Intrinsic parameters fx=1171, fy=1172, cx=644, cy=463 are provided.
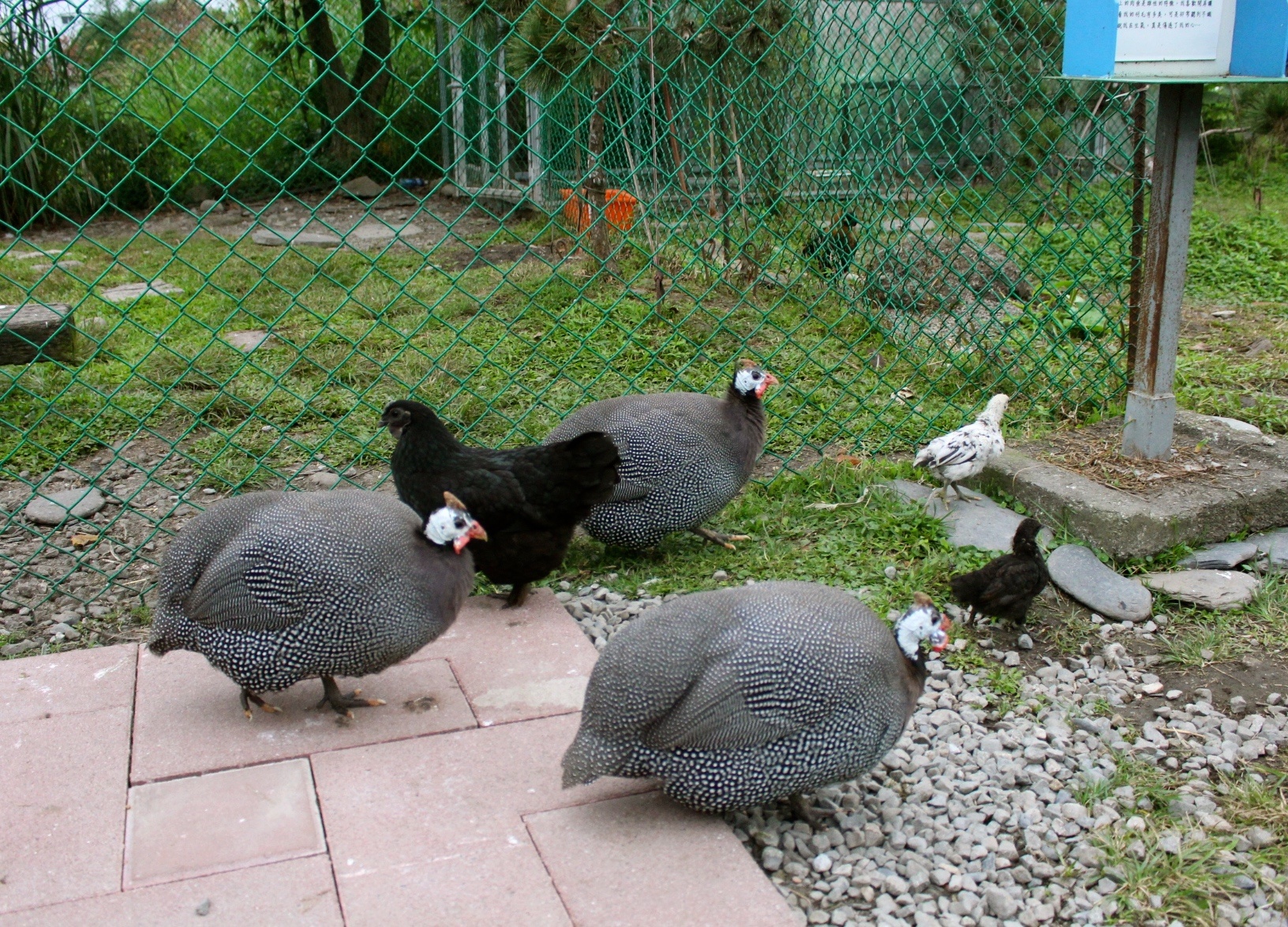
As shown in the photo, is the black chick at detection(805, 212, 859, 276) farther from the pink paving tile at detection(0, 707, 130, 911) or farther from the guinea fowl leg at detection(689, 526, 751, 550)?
the pink paving tile at detection(0, 707, 130, 911)

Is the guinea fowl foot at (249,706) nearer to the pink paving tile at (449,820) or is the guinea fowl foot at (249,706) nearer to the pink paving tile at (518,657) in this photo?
the pink paving tile at (449,820)

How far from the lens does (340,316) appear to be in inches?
290

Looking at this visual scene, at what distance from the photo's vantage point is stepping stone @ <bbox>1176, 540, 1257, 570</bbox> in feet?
14.1

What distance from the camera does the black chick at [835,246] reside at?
6281 mm

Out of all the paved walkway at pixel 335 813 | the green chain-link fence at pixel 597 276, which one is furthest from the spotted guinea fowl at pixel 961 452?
the paved walkway at pixel 335 813

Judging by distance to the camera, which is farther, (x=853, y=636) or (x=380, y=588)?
(x=380, y=588)

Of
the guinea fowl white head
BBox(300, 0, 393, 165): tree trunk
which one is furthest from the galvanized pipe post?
BBox(300, 0, 393, 165): tree trunk

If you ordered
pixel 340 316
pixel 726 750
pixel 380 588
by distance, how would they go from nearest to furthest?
pixel 726 750, pixel 380 588, pixel 340 316

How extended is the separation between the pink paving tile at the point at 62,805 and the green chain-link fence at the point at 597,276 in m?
0.94

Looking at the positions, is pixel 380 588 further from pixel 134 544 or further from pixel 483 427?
pixel 483 427

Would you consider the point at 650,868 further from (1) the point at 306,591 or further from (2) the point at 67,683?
(2) the point at 67,683

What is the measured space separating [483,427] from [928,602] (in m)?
3.04

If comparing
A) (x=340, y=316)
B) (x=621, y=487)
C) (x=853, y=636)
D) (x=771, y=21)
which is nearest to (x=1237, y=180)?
(x=771, y=21)

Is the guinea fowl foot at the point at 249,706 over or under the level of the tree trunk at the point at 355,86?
under
